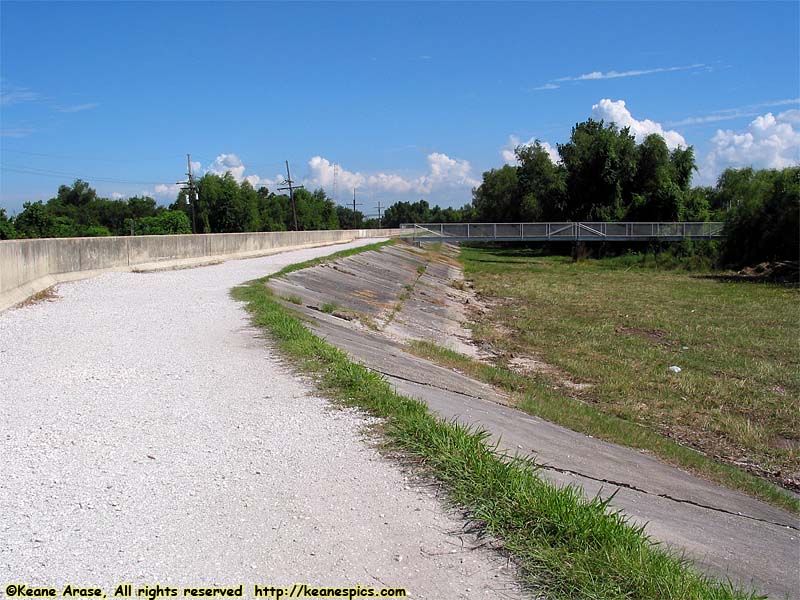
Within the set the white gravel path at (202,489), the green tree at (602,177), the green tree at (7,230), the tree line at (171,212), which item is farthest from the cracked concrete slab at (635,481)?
the tree line at (171,212)

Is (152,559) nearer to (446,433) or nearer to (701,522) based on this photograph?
(446,433)

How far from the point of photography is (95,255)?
19797 millimetres

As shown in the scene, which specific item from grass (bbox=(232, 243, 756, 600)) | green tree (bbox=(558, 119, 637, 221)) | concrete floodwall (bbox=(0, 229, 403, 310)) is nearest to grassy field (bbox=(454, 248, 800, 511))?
grass (bbox=(232, 243, 756, 600))

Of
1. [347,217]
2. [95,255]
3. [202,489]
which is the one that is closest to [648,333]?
[95,255]

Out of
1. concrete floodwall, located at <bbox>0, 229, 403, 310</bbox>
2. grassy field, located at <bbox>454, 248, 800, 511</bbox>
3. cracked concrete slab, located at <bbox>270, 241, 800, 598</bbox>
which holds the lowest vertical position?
grassy field, located at <bbox>454, 248, 800, 511</bbox>

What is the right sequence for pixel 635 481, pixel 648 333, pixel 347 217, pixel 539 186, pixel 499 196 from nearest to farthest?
pixel 635 481 < pixel 648 333 < pixel 539 186 < pixel 499 196 < pixel 347 217

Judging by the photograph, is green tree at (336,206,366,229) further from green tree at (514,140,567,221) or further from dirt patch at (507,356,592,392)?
dirt patch at (507,356,592,392)

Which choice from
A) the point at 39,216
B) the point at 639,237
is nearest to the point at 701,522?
the point at 639,237

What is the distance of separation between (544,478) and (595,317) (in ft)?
62.8

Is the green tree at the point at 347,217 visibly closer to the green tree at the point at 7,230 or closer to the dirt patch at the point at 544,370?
the green tree at the point at 7,230

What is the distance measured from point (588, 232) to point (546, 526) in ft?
184

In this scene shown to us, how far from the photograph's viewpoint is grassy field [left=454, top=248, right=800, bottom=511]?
10.1 meters

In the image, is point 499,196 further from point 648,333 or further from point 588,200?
point 648,333

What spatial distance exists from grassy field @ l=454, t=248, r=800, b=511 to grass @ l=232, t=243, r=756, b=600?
14.0 ft
